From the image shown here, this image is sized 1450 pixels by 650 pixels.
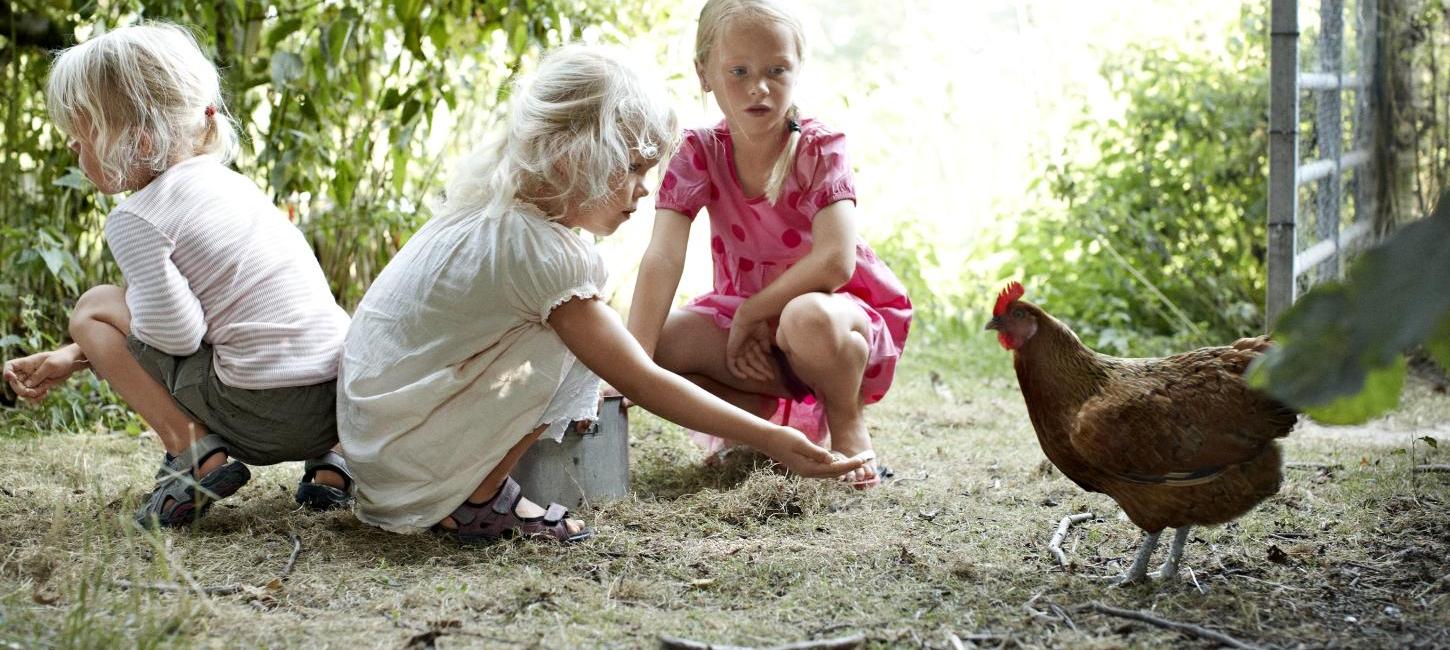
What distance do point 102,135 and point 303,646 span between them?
1.24 m

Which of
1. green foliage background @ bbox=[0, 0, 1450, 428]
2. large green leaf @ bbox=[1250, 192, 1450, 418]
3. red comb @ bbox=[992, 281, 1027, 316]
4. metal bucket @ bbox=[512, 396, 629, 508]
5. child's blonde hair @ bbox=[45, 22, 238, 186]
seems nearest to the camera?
large green leaf @ bbox=[1250, 192, 1450, 418]

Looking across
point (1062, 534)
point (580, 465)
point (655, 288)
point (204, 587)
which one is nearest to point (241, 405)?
point (204, 587)

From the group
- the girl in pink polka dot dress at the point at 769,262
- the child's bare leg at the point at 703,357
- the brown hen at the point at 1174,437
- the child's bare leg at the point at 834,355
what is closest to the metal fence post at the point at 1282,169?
the girl in pink polka dot dress at the point at 769,262

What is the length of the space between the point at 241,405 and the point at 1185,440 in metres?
1.77

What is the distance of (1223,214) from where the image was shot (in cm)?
522

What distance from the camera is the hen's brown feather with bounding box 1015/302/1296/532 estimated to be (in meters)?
1.99

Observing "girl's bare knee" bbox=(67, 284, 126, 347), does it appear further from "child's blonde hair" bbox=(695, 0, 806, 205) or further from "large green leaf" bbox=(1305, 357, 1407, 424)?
"large green leaf" bbox=(1305, 357, 1407, 424)

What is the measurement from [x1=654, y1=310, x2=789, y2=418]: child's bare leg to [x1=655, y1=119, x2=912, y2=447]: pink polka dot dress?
45 mm

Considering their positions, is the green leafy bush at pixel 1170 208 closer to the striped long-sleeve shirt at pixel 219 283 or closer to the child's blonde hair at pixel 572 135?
the child's blonde hair at pixel 572 135

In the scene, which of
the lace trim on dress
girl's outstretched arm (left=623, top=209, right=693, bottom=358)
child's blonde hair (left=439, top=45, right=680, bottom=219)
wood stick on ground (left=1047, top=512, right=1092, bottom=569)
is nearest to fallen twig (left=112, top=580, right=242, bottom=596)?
the lace trim on dress

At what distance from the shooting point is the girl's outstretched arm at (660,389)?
2.23 meters

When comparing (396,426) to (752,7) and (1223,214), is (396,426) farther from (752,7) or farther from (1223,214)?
(1223,214)

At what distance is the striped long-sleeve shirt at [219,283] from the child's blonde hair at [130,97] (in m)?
0.06

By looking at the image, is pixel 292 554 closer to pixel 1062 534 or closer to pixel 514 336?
pixel 514 336
